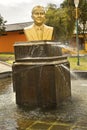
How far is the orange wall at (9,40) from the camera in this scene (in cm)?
3244

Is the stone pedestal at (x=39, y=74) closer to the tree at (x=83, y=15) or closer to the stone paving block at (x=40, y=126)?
the stone paving block at (x=40, y=126)

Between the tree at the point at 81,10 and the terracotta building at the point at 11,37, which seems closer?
the tree at the point at 81,10

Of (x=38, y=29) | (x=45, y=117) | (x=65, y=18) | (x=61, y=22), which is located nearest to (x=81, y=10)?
(x=65, y=18)

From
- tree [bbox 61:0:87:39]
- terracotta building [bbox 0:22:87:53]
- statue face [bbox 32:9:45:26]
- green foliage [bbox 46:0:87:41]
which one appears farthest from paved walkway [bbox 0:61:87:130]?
terracotta building [bbox 0:22:87:53]

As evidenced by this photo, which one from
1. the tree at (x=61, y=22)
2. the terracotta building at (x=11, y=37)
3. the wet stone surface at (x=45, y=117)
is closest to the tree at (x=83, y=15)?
the tree at (x=61, y=22)

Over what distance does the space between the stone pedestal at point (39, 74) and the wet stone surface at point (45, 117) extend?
232 mm

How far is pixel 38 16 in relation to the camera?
707 cm

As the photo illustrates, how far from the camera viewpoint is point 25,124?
201 inches

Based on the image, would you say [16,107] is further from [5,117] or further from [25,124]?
[25,124]

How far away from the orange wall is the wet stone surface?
25627 millimetres

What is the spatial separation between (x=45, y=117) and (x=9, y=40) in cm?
2818

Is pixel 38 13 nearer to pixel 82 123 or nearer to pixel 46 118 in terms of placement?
pixel 46 118

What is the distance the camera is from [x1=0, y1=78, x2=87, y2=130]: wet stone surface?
490 cm

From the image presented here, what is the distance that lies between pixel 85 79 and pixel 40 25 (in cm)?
403
